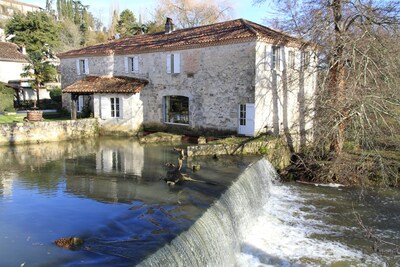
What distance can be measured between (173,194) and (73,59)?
19.1m

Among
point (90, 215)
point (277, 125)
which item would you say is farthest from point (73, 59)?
point (90, 215)

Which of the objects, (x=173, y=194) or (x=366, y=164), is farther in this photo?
(x=366, y=164)

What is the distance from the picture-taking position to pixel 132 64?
2103 cm

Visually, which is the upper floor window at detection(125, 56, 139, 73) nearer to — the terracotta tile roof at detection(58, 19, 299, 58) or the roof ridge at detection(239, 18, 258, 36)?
the terracotta tile roof at detection(58, 19, 299, 58)

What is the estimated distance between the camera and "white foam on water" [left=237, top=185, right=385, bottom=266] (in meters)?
7.62

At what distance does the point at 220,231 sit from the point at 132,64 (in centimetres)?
1587

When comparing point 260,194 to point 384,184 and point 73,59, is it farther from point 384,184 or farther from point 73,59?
point 73,59

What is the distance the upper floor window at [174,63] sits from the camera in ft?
60.7

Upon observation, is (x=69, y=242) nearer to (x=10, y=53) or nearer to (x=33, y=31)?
(x=33, y=31)

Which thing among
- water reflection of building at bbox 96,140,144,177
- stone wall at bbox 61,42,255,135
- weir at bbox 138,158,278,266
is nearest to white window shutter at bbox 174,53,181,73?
stone wall at bbox 61,42,255,135

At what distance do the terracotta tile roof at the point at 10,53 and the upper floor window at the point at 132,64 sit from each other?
60.9ft

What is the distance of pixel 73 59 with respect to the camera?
24625 mm

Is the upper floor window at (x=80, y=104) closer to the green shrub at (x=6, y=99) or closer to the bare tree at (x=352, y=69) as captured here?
the green shrub at (x=6, y=99)

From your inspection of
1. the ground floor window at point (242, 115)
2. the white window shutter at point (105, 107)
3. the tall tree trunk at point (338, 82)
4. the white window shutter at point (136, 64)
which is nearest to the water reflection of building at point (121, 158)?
the white window shutter at point (105, 107)
